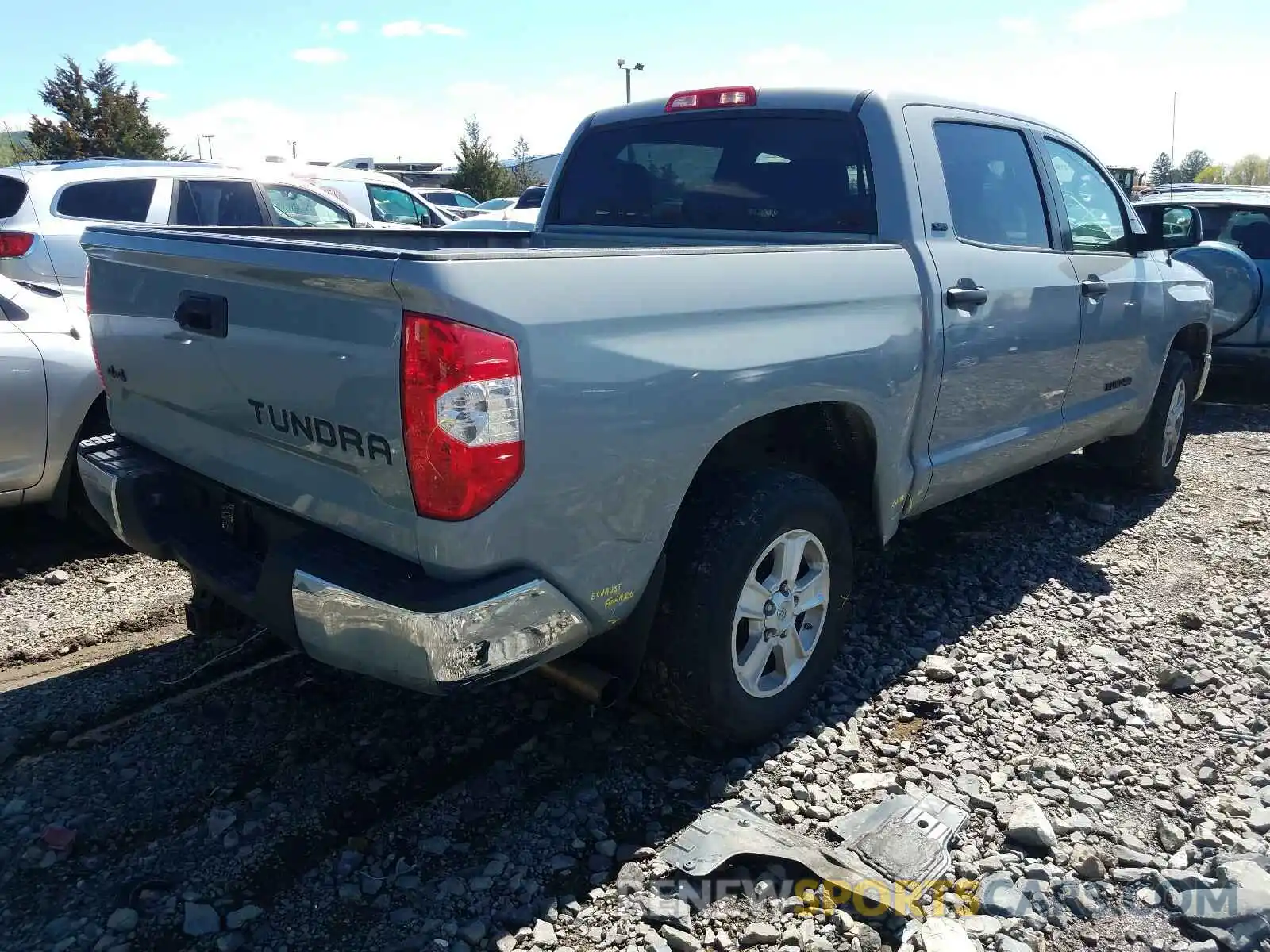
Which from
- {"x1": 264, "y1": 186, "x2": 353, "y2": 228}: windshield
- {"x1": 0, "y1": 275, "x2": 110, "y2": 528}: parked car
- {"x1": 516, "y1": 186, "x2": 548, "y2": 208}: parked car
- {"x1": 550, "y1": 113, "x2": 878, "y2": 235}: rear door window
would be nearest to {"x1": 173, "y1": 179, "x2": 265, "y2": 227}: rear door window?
{"x1": 264, "y1": 186, "x2": 353, "y2": 228}: windshield

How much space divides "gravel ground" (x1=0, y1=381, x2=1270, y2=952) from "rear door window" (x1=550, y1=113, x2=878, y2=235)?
1604mm

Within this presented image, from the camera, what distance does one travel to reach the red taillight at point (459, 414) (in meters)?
2.13

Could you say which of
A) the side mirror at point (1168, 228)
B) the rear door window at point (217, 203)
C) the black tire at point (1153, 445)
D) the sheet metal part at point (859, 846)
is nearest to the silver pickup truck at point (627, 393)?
the sheet metal part at point (859, 846)

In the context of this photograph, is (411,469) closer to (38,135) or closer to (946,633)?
(946,633)

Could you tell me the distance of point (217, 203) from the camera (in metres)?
8.38

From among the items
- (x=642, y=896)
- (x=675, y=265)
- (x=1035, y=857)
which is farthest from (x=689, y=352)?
(x=1035, y=857)

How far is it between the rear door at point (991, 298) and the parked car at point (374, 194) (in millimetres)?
6742

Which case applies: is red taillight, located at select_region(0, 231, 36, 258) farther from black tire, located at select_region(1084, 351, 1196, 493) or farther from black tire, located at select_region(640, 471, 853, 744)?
black tire, located at select_region(1084, 351, 1196, 493)

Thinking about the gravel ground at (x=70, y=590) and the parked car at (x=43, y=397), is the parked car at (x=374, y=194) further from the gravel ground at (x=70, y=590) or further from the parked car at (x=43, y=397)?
the gravel ground at (x=70, y=590)

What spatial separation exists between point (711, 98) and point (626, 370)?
202 centimetres

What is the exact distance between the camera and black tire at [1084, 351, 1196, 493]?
548 cm

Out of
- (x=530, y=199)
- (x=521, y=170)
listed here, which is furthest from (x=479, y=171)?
(x=530, y=199)

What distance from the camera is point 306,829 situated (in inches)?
107

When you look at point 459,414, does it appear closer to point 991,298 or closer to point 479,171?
point 991,298
